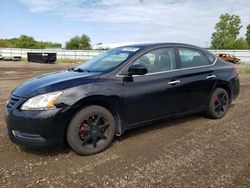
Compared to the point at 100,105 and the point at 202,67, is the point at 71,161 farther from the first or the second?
the point at 202,67

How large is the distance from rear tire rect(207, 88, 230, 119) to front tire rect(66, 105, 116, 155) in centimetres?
236

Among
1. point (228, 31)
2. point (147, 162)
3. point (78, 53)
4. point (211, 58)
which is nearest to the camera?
point (147, 162)

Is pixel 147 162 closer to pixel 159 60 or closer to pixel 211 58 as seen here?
pixel 159 60

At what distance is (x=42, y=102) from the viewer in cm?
337

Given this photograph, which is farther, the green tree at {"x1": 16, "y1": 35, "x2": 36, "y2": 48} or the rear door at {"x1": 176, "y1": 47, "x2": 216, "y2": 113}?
the green tree at {"x1": 16, "y1": 35, "x2": 36, "y2": 48}

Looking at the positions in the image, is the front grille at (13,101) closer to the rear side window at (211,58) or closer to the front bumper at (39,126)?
the front bumper at (39,126)

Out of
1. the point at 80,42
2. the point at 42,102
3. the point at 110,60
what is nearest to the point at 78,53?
the point at 110,60

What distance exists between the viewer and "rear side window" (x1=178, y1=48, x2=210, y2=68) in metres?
4.77

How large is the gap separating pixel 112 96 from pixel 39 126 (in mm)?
1091

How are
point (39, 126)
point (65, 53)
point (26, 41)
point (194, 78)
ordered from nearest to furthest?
1. point (39, 126)
2. point (194, 78)
3. point (65, 53)
4. point (26, 41)

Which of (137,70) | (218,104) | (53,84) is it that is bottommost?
(218,104)

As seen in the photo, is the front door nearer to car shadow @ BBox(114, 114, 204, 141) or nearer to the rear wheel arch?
car shadow @ BBox(114, 114, 204, 141)

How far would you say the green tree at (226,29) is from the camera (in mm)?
69625

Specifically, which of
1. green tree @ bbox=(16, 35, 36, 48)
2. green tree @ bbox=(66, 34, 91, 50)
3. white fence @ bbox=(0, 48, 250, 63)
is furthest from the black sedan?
green tree @ bbox=(16, 35, 36, 48)
